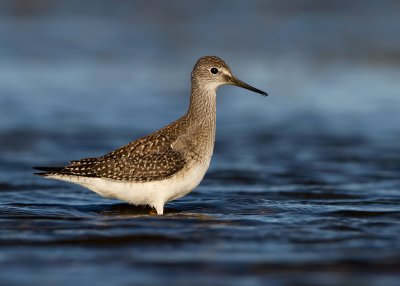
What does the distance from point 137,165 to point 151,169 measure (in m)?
0.18

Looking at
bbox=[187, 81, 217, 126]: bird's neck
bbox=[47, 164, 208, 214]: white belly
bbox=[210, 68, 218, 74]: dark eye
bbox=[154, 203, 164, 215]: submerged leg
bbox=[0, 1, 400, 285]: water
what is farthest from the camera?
bbox=[210, 68, 218, 74]: dark eye

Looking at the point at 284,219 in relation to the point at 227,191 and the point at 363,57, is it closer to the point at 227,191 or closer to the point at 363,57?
the point at 227,191

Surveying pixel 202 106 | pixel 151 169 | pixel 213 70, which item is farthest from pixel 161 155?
pixel 213 70

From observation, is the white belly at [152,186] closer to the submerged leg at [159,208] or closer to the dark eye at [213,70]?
the submerged leg at [159,208]

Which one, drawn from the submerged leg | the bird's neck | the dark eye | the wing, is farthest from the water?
the dark eye

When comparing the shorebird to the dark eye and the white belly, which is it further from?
the dark eye

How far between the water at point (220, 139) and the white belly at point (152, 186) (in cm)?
26

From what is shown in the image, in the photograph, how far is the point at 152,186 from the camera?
35.5 feet

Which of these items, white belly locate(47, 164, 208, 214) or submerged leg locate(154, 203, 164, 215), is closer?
white belly locate(47, 164, 208, 214)

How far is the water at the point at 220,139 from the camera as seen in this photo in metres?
8.80

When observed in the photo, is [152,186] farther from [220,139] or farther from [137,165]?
[220,139]

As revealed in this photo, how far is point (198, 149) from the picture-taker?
11016mm

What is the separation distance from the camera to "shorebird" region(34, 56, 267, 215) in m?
10.8

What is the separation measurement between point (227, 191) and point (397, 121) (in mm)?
6159
